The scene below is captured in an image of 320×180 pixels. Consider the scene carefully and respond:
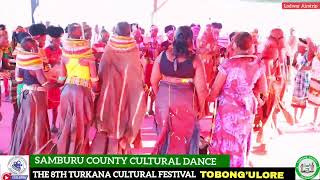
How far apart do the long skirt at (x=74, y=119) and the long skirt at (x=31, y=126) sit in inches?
4.3

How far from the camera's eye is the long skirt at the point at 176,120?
299 cm

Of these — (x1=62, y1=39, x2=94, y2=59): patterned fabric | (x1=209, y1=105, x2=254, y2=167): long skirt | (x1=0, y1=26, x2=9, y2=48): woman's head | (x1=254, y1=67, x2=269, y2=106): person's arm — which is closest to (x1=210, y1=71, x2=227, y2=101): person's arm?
(x1=209, y1=105, x2=254, y2=167): long skirt

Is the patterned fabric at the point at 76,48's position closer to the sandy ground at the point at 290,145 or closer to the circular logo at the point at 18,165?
the circular logo at the point at 18,165

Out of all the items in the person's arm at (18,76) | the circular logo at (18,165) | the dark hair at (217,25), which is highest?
the dark hair at (217,25)

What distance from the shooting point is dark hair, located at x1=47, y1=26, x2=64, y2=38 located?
2.88 metres

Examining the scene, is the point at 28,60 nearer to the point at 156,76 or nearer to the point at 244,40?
the point at 156,76

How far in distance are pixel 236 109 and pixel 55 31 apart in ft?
4.35

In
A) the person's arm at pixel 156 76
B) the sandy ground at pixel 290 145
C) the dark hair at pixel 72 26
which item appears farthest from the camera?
the sandy ground at pixel 290 145

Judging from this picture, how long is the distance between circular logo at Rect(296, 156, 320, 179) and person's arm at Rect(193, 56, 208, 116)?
2.61 ft

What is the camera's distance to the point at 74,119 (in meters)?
3.00

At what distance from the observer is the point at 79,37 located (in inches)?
114

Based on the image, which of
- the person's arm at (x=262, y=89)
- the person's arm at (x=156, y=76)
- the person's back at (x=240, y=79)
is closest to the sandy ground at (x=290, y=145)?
the person's arm at (x=262, y=89)

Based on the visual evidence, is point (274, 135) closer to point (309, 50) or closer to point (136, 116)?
point (309, 50)

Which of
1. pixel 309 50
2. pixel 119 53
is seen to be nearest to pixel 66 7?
pixel 119 53
